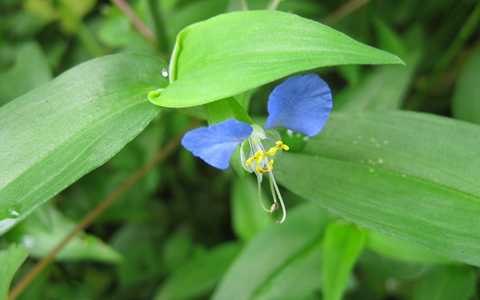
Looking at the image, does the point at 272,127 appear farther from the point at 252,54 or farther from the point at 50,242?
the point at 50,242

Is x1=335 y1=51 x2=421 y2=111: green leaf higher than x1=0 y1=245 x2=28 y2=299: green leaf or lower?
lower

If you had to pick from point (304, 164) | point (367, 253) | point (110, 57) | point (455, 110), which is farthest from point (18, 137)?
point (455, 110)

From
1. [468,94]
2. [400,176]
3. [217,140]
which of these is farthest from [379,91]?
[217,140]

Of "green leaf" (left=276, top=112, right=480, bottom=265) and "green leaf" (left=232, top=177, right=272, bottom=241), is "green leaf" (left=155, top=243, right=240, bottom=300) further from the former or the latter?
"green leaf" (left=276, top=112, right=480, bottom=265)

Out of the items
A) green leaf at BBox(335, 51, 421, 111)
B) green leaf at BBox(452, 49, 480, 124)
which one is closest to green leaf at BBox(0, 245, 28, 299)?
green leaf at BBox(335, 51, 421, 111)

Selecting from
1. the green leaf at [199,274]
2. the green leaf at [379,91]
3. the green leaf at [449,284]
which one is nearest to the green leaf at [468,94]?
the green leaf at [379,91]

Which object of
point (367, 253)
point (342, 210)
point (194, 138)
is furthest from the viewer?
point (367, 253)

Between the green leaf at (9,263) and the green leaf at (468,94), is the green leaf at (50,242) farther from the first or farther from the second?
the green leaf at (468,94)

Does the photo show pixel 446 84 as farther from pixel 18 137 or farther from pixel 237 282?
pixel 18 137
